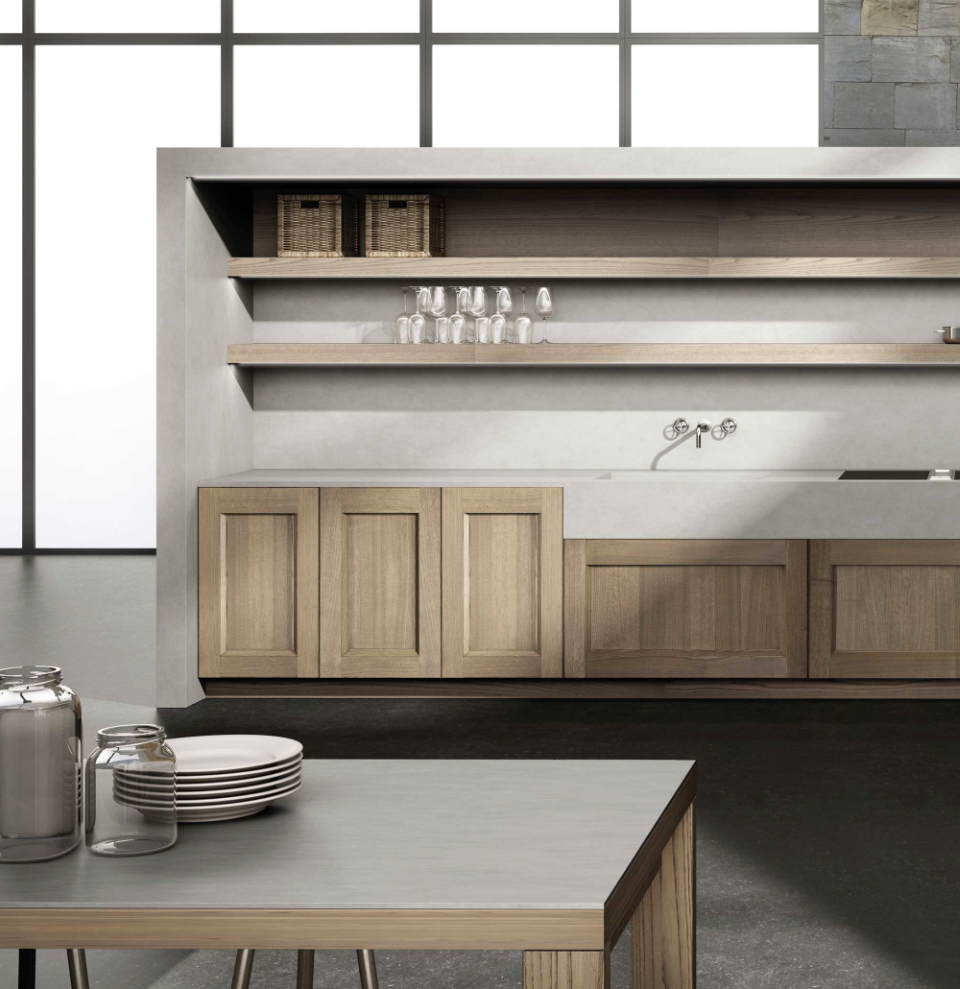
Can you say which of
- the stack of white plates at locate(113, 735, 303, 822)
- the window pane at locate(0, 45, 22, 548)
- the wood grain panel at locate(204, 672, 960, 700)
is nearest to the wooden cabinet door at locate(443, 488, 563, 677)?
the wood grain panel at locate(204, 672, 960, 700)

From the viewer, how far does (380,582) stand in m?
5.02

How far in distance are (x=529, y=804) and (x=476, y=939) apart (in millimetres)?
A: 328

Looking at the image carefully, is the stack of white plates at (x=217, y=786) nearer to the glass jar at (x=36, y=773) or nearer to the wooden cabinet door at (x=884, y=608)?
the glass jar at (x=36, y=773)

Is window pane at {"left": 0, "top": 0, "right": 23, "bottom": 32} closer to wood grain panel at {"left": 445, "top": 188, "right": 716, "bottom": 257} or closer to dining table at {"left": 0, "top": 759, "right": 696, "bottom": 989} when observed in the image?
wood grain panel at {"left": 445, "top": 188, "right": 716, "bottom": 257}

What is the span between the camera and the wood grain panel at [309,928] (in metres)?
1.09

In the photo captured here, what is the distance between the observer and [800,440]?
5.73m

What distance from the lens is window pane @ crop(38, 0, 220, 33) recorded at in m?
8.95

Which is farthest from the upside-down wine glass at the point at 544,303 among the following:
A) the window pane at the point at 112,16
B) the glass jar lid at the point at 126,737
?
Answer: the window pane at the point at 112,16

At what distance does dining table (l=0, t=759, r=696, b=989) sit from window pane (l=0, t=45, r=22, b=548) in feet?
27.3

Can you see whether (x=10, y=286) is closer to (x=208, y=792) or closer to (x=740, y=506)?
(x=740, y=506)

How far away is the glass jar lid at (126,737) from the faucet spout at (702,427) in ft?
15.2

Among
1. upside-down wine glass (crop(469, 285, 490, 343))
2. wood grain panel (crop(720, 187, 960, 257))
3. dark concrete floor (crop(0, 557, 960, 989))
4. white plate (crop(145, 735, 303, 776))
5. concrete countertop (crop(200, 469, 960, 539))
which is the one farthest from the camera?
wood grain panel (crop(720, 187, 960, 257))

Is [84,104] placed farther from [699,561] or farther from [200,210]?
[699,561]

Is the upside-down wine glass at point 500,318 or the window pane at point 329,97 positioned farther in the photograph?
the window pane at point 329,97
